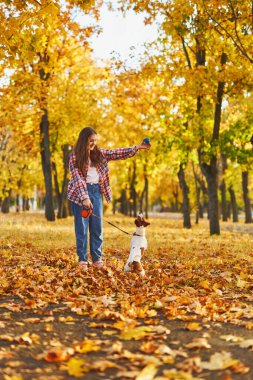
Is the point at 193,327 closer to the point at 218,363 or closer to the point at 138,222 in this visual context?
the point at 218,363

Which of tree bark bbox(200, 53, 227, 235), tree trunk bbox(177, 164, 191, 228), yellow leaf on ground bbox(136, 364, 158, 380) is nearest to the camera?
yellow leaf on ground bbox(136, 364, 158, 380)

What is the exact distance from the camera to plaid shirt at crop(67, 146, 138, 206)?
24.7 feet

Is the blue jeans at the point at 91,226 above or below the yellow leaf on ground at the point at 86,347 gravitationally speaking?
above

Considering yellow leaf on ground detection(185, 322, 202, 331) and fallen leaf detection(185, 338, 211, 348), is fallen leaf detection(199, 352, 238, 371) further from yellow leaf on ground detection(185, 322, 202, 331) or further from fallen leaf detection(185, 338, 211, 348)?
yellow leaf on ground detection(185, 322, 202, 331)

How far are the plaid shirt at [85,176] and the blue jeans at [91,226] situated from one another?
0.13 m

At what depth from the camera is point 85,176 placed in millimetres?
7809

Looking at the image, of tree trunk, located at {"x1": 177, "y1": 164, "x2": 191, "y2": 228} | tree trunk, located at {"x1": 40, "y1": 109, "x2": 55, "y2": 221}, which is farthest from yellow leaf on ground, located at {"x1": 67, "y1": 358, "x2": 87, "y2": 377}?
tree trunk, located at {"x1": 177, "y1": 164, "x2": 191, "y2": 228}

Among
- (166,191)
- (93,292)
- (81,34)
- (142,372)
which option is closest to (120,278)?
(93,292)

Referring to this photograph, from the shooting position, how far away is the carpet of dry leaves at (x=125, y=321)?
367 centimetres

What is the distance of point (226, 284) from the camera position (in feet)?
24.1

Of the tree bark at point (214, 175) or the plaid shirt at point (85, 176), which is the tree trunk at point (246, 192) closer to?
the tree bark at point (214, 175)

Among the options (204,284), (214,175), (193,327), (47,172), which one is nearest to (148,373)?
(193,327)

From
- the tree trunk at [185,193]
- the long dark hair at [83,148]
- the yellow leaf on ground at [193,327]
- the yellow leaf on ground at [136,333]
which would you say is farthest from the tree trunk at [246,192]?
the yellow leaf on ground at [136,333]

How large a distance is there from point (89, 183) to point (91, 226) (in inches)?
27.0
